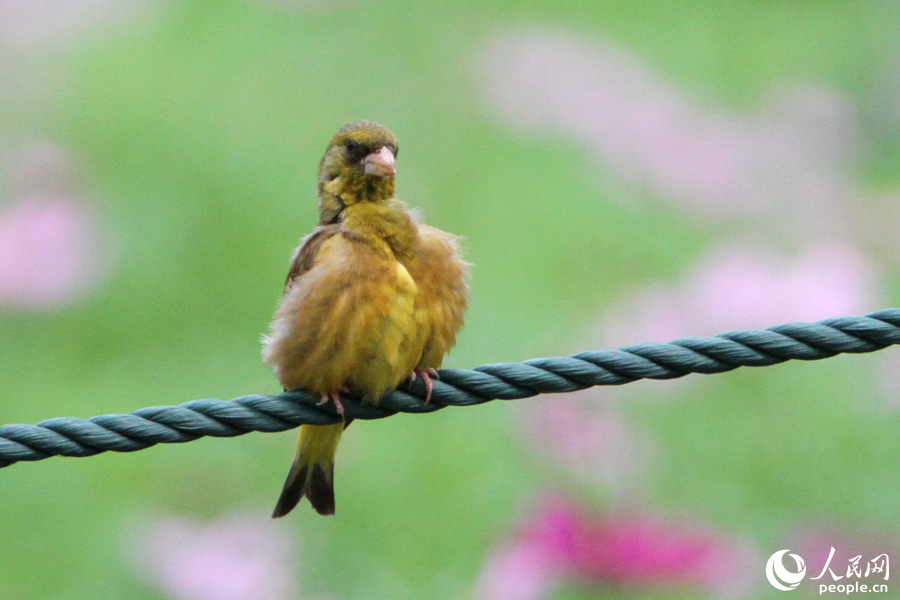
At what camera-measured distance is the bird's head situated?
12.1 ft

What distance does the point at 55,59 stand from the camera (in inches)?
288

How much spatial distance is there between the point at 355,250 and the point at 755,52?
5078mm

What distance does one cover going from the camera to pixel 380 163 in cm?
366

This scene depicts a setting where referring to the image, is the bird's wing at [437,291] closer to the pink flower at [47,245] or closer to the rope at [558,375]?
the rope at [558,375]

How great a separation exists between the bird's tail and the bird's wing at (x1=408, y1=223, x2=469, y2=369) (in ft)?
1.78

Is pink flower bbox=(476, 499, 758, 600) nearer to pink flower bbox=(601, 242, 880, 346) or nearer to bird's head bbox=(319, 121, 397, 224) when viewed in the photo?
pink flower bbox=(601, 242, 880, 346)

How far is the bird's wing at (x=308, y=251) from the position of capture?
3605 millimetres

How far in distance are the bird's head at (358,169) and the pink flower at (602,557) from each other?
5.88ft

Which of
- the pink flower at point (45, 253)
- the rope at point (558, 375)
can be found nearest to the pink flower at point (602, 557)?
the rope at point (558, 375)

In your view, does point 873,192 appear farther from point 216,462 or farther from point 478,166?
point 216,462

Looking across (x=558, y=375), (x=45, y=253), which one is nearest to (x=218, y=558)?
(x=45, y=253)

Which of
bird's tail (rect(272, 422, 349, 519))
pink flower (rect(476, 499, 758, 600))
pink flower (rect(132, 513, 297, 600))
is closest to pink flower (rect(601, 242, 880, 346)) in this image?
pink flower (rect(476, 499, 758, 600))

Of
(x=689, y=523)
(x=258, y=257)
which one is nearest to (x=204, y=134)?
(x=258, y=257)
